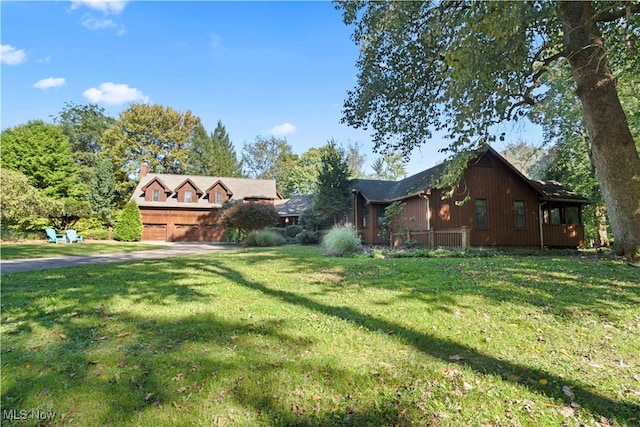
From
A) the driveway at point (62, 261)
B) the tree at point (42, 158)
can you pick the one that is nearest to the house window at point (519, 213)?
the driveway at point (62, 261)

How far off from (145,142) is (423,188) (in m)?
37.8

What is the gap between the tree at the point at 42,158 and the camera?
29375 mm

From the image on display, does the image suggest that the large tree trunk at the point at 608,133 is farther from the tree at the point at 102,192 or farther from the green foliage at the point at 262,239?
the tree at the point at 102,192

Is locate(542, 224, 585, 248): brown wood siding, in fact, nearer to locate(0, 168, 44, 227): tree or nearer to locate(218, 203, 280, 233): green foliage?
locate(218, 203, 280, 233): green foliage

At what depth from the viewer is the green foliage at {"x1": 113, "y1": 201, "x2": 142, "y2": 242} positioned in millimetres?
27734

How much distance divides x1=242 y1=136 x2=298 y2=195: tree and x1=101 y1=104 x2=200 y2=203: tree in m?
10.9

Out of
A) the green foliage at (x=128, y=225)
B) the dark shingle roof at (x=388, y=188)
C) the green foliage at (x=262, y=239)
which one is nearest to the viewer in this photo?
the dark shingle roof at (x=388, y=188)

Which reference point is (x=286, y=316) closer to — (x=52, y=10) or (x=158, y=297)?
(x=158, y=297)

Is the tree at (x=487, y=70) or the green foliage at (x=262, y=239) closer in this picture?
the tree at (x=487, y=70)

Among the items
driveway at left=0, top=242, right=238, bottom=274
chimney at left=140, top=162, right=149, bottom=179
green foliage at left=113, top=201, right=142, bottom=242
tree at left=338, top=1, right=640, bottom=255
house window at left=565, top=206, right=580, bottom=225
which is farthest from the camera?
chimney at left=140, top=162, right=149, bottom=179

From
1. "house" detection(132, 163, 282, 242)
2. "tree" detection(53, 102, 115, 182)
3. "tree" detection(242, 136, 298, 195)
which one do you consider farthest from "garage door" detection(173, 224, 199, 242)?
"tree" detection(242, 136, 298, 195)

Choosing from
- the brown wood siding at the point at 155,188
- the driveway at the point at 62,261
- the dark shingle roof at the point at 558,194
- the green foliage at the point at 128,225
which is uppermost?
the brown wood siding at the point at 155,188

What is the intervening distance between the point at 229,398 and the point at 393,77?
1224 cm

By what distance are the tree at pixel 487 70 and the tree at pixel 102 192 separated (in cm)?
2692
